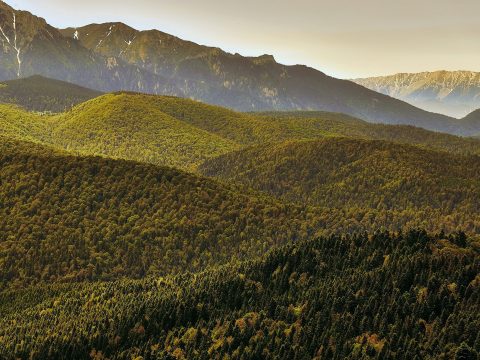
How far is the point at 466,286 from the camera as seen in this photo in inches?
6132

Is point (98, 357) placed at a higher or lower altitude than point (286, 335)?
lower

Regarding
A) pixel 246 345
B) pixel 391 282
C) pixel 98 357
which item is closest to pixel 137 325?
pixel 98 357

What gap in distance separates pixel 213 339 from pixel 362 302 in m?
46.2

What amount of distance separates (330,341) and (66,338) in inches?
3605

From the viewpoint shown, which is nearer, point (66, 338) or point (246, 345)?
point (246, 345)

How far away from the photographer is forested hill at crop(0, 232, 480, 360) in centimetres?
14300

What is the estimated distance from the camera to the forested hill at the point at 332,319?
143m

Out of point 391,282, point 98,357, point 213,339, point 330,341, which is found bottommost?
point 98,357

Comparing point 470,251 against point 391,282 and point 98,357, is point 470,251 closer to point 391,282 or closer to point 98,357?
point 391,282

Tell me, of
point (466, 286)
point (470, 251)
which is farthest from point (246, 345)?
point (470, 251)

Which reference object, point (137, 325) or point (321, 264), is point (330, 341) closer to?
point (321, 264)

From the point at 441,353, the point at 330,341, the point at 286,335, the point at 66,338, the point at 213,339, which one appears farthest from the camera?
the point at 66,338

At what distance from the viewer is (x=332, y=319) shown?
522 feet

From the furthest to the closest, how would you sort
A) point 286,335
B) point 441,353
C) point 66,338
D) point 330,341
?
point 66,338 < point 286,335 < point 330,341 < point 441,353
